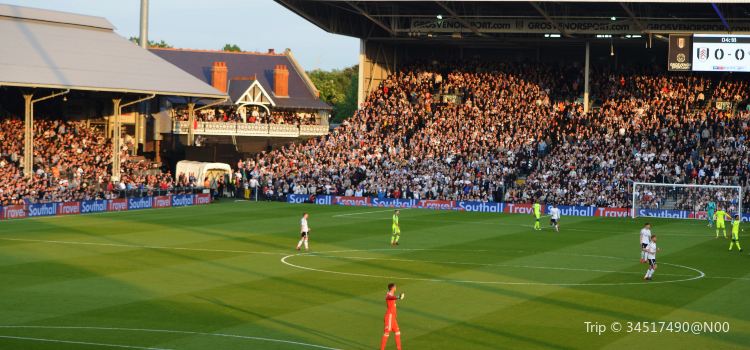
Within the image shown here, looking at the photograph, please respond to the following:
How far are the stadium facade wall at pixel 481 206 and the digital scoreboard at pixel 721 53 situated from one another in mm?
Result: 8916

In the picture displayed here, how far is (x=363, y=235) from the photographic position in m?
46.3

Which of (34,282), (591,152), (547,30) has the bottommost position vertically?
(34,282)

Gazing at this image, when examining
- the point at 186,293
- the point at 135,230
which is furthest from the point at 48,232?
the point at 186,293

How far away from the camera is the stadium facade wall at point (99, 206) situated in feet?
171

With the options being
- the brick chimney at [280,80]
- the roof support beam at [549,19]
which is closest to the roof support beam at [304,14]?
the roof support beam at [549,19]

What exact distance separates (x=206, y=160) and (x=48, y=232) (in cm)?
3320

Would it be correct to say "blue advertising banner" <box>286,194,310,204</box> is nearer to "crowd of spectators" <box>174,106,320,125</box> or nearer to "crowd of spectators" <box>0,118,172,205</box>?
"crowd of spectators" <box>0,118,172,205</box>

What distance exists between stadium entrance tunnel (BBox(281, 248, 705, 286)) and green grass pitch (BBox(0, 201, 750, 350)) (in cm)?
9

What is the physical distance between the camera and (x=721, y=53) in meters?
60.8

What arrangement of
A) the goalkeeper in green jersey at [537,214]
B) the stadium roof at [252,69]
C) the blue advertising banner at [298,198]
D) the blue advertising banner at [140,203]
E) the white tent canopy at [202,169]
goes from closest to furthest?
the goalkeeper in green jersey at [537,214] < the blue advertising banner at [140,203] < the blue advertising banner at [298,198] < the white tent canopy at [202,169] < the stadium roof at [252,69]

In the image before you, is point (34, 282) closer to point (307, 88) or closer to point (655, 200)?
point (655, 200)

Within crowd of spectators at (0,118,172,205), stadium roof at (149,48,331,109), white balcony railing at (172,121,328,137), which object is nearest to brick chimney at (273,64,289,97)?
stadium roof at (149,48,331,109)

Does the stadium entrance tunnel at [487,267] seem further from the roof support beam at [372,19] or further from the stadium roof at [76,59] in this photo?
the roof support beam at [372,19]

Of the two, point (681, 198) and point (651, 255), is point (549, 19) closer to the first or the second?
point (681, 198)
